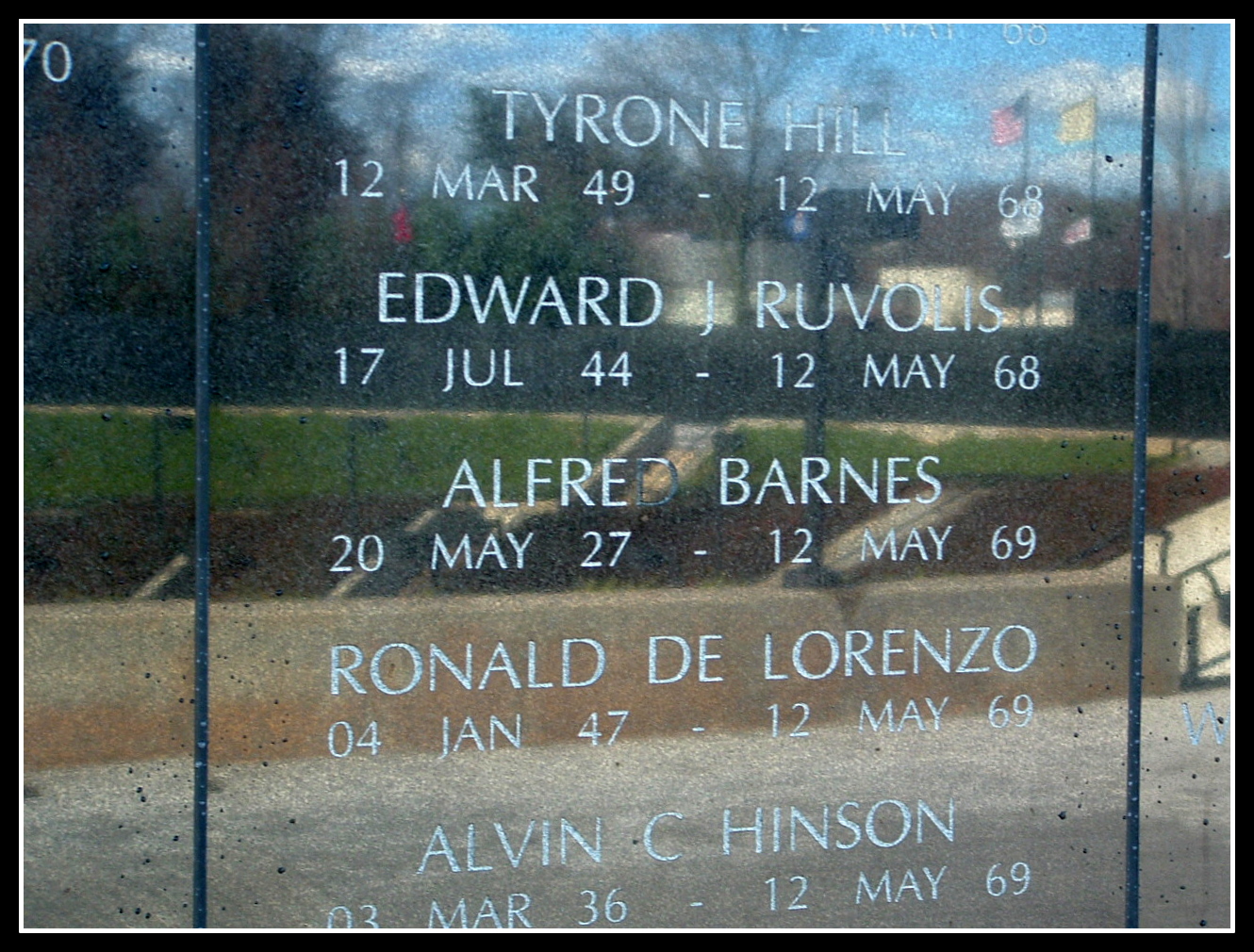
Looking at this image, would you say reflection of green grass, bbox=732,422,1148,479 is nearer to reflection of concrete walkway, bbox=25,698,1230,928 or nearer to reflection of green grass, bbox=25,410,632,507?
reflection of green grass, bbox=25,410,632,507

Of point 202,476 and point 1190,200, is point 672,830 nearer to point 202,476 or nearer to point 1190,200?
point 202,476

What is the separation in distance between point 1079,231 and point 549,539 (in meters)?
1.78

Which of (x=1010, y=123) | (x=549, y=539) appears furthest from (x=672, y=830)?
Result: (x=1010, y=123)

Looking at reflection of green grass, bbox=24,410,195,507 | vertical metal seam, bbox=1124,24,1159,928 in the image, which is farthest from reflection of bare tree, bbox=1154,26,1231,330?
reflection of green grass, bbox=24,410,195,507

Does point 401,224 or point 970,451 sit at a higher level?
point 401,224

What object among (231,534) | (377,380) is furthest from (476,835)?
(377,380)

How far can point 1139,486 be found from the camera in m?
3.78

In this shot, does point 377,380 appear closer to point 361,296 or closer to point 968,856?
point 361,296

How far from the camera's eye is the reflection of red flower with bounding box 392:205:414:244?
11.3 ft

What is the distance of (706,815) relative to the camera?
3.66 meters

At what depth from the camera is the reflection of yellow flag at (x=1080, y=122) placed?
371 cm

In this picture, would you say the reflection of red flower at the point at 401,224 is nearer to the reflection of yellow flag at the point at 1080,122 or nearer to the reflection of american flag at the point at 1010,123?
the reflection of american flag at the point at 1010,123

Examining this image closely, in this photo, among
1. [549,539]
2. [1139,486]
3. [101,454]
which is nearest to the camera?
[101,454]

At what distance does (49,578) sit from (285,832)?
93cm
